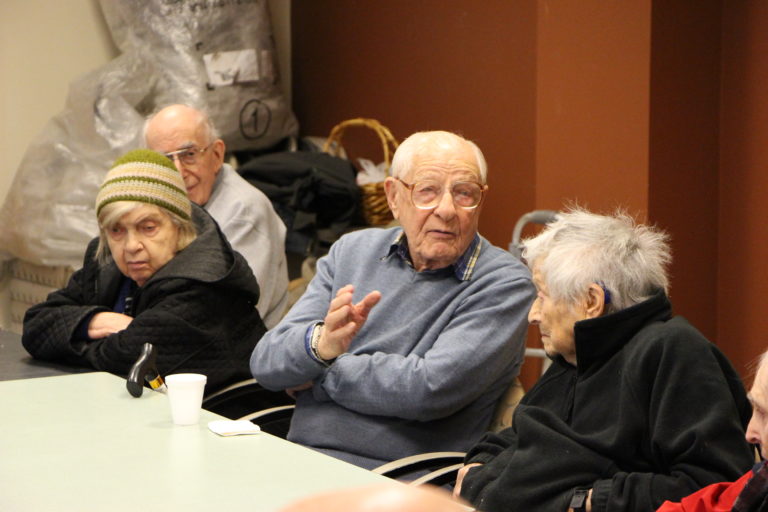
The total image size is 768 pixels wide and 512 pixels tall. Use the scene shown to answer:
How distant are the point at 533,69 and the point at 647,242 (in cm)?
212

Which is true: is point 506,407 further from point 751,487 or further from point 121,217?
point 121,217

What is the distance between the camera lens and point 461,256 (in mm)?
2494

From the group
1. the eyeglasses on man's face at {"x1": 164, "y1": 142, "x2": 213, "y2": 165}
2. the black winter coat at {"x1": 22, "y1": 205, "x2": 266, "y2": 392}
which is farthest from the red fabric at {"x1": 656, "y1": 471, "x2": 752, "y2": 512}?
the eyeglasses on man's face at {"x1": 164, "y1": 142, "x2": 213, "y2": 165}

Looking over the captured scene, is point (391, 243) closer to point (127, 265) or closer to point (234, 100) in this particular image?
point (127, 265)

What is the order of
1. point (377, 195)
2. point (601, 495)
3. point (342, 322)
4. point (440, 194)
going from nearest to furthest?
point (601, 495) → point (342, 322) → point (440, 194) → point (377, 195)

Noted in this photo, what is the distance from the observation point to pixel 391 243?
2.60m

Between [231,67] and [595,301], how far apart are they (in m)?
3.01

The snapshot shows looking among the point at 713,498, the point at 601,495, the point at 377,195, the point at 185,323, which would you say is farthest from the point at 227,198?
the point at 713,498

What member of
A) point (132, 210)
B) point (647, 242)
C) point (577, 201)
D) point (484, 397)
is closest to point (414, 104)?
point (577, 201)

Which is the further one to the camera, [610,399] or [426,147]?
[426,147]

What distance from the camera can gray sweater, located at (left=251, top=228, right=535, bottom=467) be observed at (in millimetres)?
2293

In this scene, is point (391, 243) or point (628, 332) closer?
point (628, 332)

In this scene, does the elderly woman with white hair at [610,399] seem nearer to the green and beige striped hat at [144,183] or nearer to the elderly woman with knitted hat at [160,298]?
the elderly woman with knitted hat at [160,298]

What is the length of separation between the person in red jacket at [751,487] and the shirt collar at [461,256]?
0.90m
